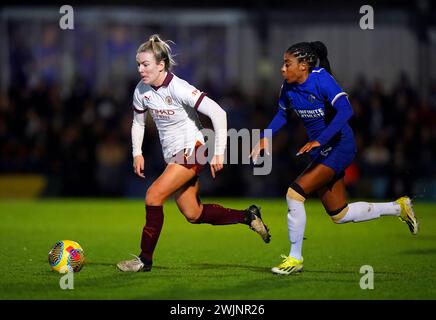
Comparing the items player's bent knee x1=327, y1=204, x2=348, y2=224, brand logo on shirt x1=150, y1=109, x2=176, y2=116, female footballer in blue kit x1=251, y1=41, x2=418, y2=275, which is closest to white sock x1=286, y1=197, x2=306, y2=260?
female footballer in blue kit x1=251, y1=41, x2=418, y2=275

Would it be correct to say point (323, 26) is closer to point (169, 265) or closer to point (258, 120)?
point (258, 120)

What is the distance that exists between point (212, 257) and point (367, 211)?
1.91 metres

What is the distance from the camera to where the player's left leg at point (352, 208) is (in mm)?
8742

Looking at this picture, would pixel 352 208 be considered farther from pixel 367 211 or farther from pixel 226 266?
pixel 226 266

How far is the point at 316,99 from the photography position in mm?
8547

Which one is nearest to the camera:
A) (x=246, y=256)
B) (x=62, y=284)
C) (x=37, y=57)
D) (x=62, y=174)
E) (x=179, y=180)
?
(x=62, y=284)

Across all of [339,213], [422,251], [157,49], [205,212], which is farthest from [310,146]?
[422,251]

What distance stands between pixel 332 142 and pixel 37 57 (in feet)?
51.0

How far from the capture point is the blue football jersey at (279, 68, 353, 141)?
27.8 ft

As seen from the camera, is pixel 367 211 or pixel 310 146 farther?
pixel 367 211

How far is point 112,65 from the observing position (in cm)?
2348

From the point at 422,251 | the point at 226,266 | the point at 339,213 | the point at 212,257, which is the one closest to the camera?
the point at 339,213

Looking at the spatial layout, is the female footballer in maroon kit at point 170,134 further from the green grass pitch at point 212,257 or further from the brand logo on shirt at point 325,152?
the brand logo on shirt at point 325,152
